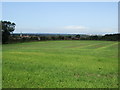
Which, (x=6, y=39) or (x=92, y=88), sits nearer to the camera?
(x=92, y=88)

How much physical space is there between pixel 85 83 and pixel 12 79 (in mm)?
2155

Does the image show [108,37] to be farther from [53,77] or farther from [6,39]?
[53,77]

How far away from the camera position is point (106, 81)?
18.8 ft

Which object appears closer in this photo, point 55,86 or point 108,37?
point 55,86

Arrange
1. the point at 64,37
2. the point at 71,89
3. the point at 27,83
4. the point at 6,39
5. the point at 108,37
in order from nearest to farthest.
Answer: the point at 71,89 → the point at 27,83 → the point at 6,39 → the point at 108,37 → the point at 64,37

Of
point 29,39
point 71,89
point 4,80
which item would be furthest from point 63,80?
point 29,39

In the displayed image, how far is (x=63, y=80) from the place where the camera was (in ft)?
18.5

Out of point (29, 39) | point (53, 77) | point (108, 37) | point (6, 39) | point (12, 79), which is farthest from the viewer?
point (108, 37)

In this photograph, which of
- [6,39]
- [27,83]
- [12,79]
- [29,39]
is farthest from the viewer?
[29,39]

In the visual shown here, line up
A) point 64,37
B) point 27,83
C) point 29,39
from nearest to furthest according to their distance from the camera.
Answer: point 27,83
point 29,39
point 64,37

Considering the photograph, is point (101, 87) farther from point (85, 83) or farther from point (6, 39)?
point (6, 39)

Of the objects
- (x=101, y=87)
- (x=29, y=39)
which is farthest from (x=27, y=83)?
(x=29, y=39)

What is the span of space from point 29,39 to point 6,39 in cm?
780

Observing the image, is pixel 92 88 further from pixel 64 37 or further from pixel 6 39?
pixel 64 37
